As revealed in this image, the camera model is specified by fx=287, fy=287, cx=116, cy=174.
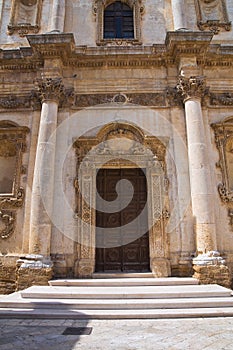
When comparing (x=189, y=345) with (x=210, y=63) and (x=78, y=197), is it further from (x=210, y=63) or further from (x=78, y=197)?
(x=210, y=63)

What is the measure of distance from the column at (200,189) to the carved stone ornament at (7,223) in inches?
214

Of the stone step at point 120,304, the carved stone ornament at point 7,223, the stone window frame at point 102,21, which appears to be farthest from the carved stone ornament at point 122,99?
the stone step at point 120,304

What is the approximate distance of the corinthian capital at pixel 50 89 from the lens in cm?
920

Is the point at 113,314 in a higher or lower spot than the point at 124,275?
lower

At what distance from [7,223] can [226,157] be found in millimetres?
7240

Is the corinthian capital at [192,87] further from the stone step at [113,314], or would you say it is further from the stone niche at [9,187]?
the stone step at [113,314]

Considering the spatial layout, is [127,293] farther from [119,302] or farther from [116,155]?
[116,155]

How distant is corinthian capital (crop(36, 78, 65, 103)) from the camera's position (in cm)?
920

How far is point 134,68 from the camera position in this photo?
10016 millimetres

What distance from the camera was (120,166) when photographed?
30.7 ft

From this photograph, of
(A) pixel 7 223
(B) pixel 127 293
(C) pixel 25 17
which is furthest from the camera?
(C) pixel 25 17

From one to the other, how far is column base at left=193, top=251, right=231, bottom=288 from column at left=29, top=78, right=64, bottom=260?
13.7 feet

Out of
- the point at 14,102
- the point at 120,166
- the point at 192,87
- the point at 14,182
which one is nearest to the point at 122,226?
the point at 120,166

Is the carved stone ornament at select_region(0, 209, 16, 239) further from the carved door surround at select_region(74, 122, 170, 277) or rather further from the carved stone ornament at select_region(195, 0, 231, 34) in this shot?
the carved stone ornament at select_region(195, 0, 231, 34)
